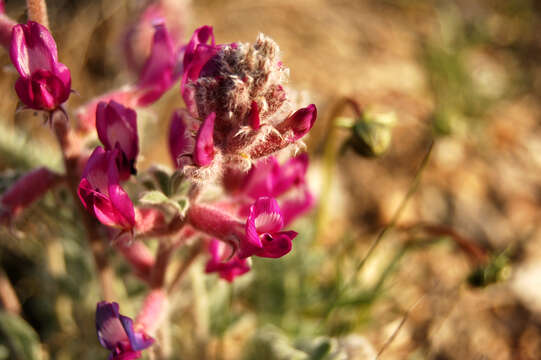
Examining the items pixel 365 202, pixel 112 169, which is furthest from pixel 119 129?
pixel 365 202

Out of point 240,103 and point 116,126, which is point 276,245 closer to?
point 240,103

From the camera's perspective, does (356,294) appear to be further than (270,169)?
Yes

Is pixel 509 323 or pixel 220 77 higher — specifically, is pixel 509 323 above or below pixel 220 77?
below

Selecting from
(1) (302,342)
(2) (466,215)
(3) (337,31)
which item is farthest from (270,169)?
(3) (337,31)

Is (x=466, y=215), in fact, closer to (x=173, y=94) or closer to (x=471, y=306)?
(x=471, y=306)

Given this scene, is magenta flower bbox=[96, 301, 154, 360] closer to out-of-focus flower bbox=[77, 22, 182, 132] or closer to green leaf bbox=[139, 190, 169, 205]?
green leaf bbox=[139, 190, 169, 205]

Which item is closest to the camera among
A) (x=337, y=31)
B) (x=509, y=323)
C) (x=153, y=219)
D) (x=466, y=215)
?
(x=153, y=219)

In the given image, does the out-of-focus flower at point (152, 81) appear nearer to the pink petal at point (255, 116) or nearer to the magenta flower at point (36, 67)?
A: the magenta flower at point (36, 67)
